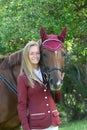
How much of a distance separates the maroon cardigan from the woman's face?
0.73 ft

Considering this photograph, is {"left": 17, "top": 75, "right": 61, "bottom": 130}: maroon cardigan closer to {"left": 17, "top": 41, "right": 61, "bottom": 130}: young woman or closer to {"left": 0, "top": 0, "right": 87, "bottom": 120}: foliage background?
{"left": 17, "top": 41, "right": 61, "bottom": 130}: young woman

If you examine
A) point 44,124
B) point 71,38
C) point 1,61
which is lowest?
point 71,38

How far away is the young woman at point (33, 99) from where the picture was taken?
526 cm

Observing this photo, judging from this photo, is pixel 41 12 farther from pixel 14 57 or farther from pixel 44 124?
pixel 44 124

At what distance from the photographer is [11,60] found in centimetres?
659

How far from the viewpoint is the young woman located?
5.26 meters

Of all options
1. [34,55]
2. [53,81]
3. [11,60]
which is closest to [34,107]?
[53,81]

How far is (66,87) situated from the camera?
21.1 m

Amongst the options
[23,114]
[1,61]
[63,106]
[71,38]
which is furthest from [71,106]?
[23,114]

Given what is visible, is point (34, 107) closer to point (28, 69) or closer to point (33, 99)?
point (33, 99)

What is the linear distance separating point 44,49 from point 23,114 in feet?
2.91

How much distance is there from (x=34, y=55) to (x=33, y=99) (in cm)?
54

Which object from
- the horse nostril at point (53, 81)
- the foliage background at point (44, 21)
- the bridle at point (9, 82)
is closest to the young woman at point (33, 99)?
the horse nostril at point (53, 81)

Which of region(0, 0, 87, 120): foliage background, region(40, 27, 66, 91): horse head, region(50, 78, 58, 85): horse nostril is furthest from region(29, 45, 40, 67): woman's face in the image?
region(0, 0, 87, 120): foliage background
